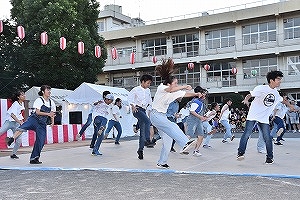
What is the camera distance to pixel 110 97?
9789 mm

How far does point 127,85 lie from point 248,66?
12133 mm

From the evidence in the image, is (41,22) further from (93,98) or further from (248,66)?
(248,66)

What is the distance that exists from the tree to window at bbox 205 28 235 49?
1231 cm

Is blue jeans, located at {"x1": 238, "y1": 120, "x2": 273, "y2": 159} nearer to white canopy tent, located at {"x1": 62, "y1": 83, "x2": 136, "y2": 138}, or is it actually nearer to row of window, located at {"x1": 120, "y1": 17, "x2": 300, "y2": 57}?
white canopy tent, located at {"x1": 62, "y1": 83, "x2": 136, "y2": 138}

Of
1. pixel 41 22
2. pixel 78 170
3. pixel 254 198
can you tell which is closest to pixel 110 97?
pixel 78 170

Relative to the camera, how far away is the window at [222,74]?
33.4 m

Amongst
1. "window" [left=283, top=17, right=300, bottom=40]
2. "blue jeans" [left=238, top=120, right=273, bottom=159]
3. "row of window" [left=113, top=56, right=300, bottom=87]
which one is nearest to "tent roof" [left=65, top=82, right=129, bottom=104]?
"blue jeans" [left=238, top=120, right=273, bottom=159]

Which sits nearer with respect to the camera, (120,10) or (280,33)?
(280,33)

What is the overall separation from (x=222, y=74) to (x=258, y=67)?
318 cm

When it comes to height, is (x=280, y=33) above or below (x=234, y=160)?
above

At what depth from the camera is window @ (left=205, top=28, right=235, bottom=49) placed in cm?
3356

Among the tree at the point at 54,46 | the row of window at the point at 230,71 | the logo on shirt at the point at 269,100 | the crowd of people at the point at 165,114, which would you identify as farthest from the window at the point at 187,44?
the logo on shirt at the point at 269,100

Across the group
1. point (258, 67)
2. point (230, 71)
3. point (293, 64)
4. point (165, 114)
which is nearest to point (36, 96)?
point (165, 114)

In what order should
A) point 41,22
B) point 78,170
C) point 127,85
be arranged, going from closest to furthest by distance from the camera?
point 78,170
point 41,22
point 127,85
